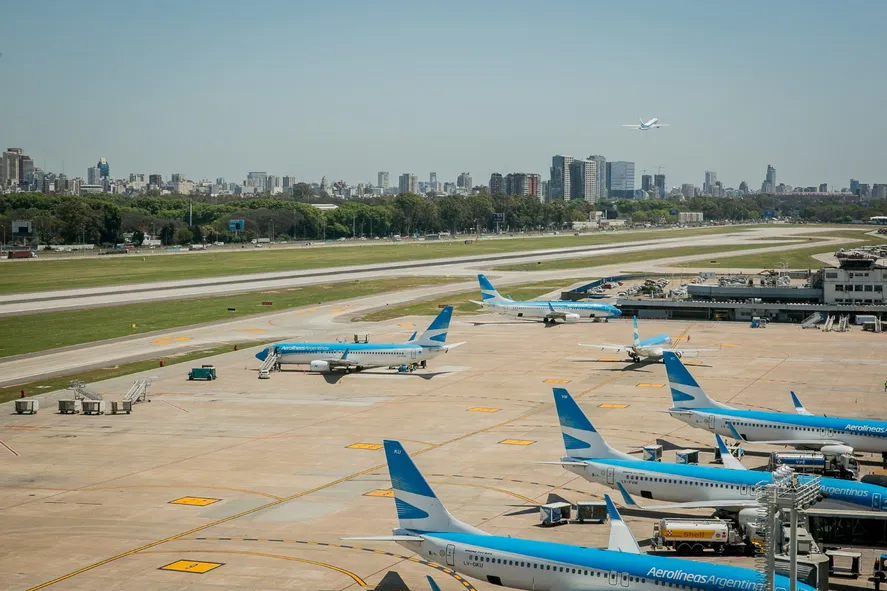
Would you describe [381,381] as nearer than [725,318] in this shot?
Yes

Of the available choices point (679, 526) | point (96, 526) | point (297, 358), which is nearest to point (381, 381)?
point (297, 358)

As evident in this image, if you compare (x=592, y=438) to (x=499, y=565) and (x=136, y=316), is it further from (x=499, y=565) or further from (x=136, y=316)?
(x=136, y=316)

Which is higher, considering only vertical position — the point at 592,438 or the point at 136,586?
the point at 592,438

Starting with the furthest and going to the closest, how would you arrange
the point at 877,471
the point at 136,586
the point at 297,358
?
the point at 297,358, the point at 877,471, the point at 136,586

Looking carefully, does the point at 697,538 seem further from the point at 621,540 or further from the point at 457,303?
the point at 457,303

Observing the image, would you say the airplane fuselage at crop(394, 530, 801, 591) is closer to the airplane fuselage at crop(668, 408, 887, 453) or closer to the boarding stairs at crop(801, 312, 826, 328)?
the airplane fuselage at crop(668, 408, 887, 453)

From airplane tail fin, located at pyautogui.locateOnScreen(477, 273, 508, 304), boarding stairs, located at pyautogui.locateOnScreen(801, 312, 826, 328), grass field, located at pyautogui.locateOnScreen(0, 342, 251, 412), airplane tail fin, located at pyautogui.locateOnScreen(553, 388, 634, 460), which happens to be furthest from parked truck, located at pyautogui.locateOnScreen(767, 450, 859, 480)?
airplane tail fin, located at pyautogui.locateOnScreen(477, 273, 508, 304)
